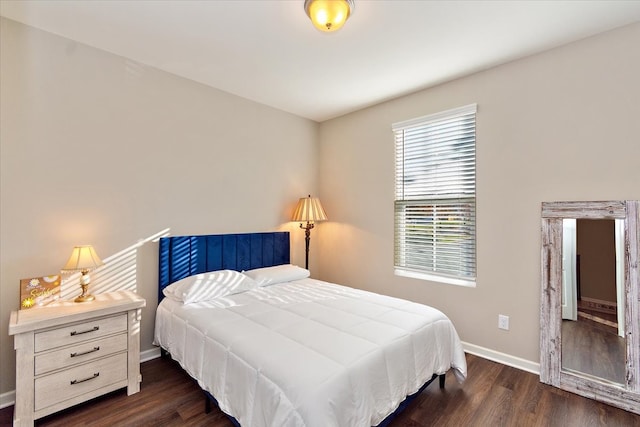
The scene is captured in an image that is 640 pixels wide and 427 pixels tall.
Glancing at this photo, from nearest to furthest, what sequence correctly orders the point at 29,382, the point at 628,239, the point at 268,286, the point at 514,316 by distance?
1. the point at 29,382
2. the point at 628,239
3. the point at 514,316
4. the point at 268,286

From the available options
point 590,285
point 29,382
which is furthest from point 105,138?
point 590,285

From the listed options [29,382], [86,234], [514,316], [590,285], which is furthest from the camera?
[514,316]

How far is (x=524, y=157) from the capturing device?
2525mm

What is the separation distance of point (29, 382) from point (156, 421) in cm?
78

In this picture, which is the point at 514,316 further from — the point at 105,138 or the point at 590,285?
the point at 105,138

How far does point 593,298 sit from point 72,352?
3.67 m

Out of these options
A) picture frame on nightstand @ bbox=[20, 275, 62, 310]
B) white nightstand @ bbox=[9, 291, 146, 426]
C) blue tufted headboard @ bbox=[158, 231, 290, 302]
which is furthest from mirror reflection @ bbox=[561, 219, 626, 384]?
picture frame on nightstand @ bbox=[20, 275, 62, 310]

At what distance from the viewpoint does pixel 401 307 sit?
233 cm

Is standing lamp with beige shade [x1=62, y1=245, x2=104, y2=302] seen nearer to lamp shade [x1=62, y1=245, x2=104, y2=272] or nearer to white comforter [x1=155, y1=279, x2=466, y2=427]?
lamp shade [x1=62, y1=245, x2=104, y2=272]

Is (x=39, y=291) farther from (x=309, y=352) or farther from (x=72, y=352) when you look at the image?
(x=309, y=352)

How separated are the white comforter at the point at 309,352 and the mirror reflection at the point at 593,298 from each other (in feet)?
3.00

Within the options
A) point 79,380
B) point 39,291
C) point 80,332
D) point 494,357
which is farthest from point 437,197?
point 39,291

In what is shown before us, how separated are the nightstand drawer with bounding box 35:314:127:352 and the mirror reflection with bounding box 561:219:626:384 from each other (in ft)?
10.9

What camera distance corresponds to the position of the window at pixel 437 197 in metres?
2.86
